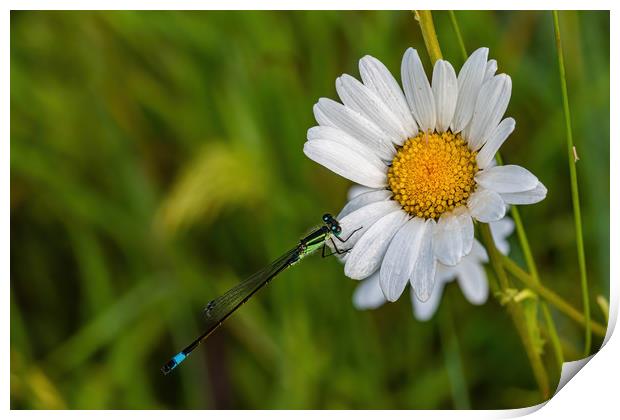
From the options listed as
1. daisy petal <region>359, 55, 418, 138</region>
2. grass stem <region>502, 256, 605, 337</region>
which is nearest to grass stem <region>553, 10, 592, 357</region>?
grass stem <region>502, 256, 605, 337</region>

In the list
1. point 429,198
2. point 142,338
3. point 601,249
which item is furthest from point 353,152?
point 142,338

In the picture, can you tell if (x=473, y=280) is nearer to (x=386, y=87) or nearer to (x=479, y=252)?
(x=479, y=252)

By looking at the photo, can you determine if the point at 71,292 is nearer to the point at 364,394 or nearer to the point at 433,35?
the point at 364,394

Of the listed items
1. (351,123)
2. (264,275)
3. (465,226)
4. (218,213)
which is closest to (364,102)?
(351,123)

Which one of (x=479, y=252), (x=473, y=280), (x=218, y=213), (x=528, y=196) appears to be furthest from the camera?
(x=218, y=213)

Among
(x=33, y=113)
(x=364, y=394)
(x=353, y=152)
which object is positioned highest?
(x=33, y=113)

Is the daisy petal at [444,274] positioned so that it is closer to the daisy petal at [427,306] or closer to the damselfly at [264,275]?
the daisy petal at [427,306]
